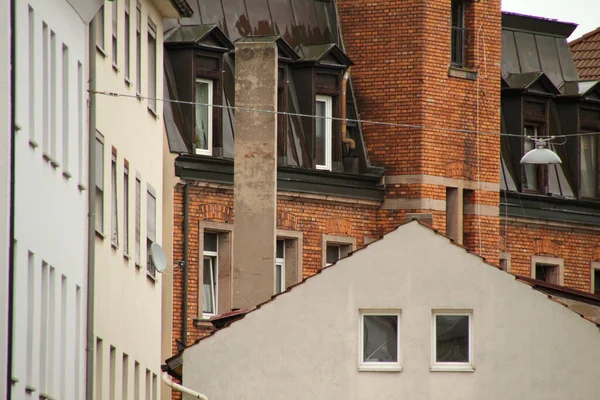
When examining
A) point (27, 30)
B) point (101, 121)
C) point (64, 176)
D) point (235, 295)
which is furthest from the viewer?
point (235, 295)

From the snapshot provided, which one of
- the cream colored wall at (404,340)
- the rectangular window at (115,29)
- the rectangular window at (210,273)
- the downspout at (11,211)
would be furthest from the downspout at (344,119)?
the downspout at (11,211)

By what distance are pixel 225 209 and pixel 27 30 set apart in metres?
16.0

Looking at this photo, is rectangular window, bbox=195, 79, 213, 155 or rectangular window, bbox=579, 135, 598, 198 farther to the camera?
rectangular window, bbox=579, 135, 598, 198

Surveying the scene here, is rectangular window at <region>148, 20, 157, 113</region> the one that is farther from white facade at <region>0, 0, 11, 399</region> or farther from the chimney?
white facade at <region>0, 0, 11, 399</region>

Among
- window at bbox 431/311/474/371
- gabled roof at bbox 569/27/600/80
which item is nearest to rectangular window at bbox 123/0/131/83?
window at bbox 431/311/474/371

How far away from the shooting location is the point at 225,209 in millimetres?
50188

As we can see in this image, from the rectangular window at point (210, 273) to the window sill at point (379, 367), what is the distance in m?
11.9

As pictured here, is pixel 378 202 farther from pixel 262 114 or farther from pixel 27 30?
pixel 27 30

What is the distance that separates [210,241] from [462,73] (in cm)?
658

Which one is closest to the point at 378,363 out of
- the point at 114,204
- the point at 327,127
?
the point at 114,204

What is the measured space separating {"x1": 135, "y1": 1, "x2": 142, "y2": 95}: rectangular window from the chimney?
215 centimetres

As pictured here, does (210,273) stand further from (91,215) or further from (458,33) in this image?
(91,215)

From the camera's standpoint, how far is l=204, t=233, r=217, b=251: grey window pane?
50.4m

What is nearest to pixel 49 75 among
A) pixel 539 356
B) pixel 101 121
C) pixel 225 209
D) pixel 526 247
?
pixel 101 121
